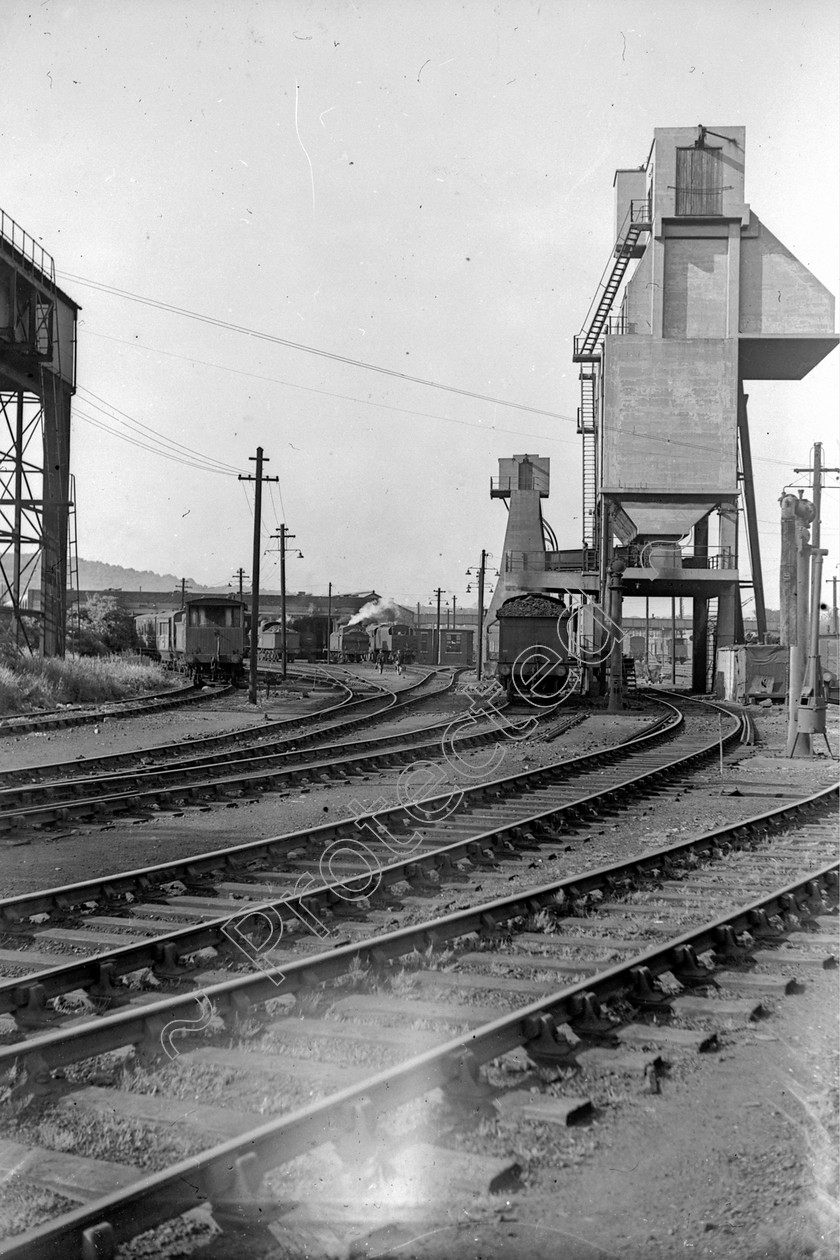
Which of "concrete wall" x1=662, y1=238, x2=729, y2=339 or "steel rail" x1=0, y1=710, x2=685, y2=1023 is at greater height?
"concrete wall" x1=662, y1=238, x2=729, y2=339

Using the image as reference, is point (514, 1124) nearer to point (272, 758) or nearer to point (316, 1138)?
point (316, 1138)

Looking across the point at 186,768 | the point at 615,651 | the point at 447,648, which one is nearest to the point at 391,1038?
the point at 186,768

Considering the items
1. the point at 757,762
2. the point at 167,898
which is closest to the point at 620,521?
the point at 757,762

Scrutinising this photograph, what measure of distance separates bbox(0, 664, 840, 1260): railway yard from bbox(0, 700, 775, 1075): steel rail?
0.01 m

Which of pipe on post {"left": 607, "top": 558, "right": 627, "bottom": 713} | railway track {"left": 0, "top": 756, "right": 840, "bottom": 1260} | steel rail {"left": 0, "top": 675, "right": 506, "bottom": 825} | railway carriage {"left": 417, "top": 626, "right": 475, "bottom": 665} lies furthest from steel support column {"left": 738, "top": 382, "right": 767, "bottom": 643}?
railway track {"left": 0, "top": 756, "right": 840, "bottom": 1260}

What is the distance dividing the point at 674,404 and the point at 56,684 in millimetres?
24434

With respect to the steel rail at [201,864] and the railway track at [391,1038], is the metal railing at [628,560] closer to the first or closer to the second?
the steel rail at [201,864]

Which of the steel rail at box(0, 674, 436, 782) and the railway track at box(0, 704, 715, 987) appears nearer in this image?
the railway track at box(0, 704, 715, 987)

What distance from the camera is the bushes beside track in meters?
22.2

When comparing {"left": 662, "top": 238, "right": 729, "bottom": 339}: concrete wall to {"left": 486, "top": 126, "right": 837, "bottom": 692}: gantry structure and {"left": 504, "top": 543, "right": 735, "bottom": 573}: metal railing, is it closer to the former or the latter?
{"left": 486, "top": 126, "right": 837, "bottom": 692}: gantry structure

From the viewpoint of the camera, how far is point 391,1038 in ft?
14.4

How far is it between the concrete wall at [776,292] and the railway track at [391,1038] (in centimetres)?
3486

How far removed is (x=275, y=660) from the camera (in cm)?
5694

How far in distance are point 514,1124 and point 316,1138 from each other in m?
0.75
